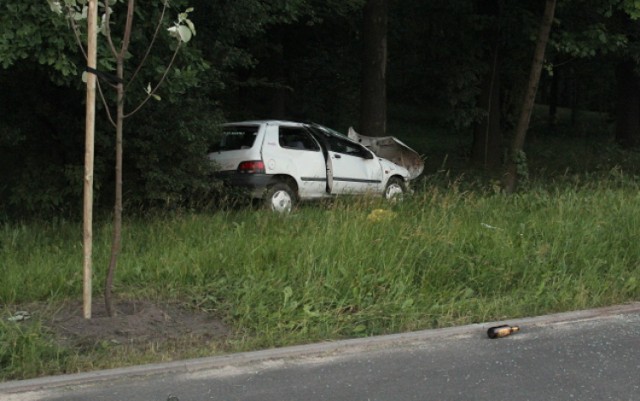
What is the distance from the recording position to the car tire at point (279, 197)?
1056 cm

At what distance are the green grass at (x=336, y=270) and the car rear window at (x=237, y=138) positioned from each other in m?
2.53

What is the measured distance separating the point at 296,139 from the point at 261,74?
32.7ft

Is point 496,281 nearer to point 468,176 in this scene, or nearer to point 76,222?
point 76,222

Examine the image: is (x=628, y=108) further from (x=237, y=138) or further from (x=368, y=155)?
(x=237, y=138)

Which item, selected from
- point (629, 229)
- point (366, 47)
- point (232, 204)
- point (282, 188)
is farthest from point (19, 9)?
point (366, 47)

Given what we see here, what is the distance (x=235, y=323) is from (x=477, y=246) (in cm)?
281

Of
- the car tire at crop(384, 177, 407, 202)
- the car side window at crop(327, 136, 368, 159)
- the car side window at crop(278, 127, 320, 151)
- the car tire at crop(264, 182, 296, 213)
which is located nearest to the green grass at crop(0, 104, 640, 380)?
the car tire at crop(264, 182, 296, 213)

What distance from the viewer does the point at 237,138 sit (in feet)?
36.1

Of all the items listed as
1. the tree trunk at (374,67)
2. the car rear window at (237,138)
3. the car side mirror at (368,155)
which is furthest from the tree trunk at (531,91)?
the car rear window at (237,138)

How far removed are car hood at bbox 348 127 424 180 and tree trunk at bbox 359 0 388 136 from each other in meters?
1.21

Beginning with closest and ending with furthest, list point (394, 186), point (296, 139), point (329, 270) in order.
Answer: point (329, 270), point (296, 139), point (394, 186)

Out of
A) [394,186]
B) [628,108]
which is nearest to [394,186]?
[394,186]

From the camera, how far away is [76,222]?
9625 millimetres

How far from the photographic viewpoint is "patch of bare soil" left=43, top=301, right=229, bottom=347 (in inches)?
201
